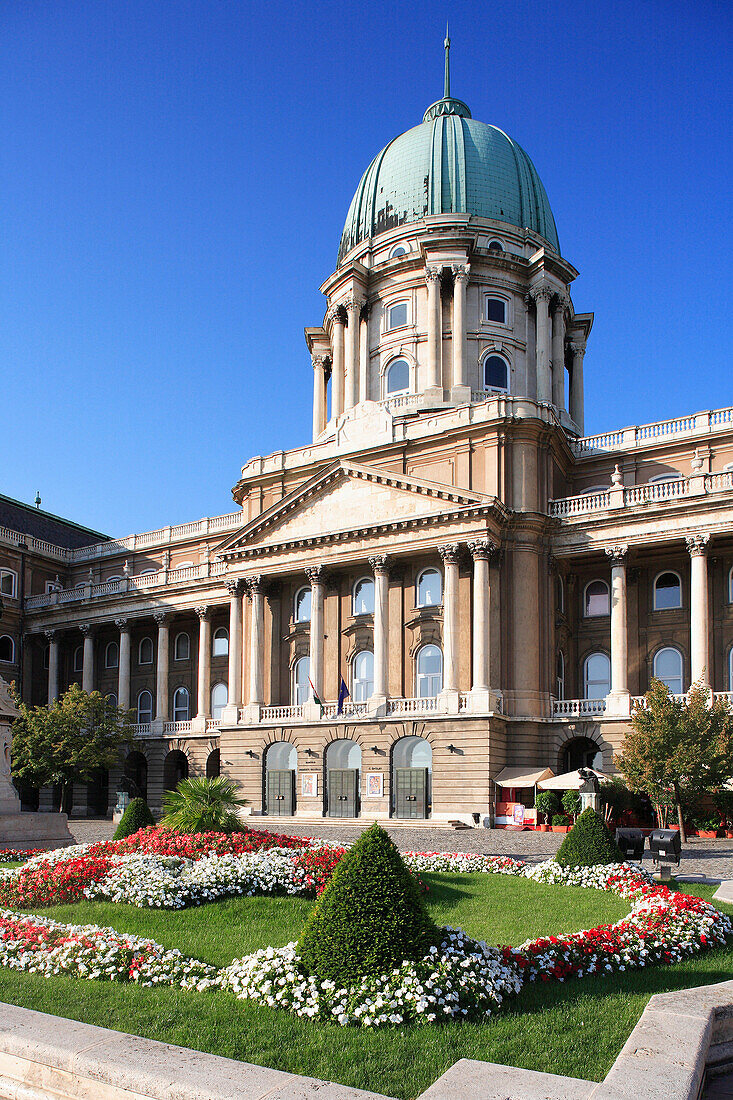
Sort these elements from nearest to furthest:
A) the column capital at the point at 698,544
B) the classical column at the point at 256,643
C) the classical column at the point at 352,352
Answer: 1. the column capital at the point at 698,544
2. the classical column at the point at 256,643
3. the classical column at the point at 352,352

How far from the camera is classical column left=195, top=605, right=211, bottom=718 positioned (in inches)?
2313

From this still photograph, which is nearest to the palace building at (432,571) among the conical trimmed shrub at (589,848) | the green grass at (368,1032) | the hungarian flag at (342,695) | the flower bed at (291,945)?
the hungarian flag at (342,695)

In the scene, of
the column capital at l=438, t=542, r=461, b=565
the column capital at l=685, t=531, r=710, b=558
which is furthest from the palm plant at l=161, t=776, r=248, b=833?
the column capital at l=685, t=531, r=710, b=558

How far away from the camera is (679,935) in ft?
41.4

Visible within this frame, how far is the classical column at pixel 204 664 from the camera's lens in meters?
58.8

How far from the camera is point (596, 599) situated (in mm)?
49125

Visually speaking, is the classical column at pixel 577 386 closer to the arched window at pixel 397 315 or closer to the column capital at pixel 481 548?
the arched window at pixel 397 315

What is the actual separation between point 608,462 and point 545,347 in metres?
12.4

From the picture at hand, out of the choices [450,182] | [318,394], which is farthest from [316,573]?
[450,182]

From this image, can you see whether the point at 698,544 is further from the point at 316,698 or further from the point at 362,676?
the point at 316,698

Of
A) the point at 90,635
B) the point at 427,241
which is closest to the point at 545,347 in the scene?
the point at 427,241

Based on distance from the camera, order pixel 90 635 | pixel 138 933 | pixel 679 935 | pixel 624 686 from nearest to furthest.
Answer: pixel 679 935
pixel 138 933
pixel 624 686
pixel 90 635

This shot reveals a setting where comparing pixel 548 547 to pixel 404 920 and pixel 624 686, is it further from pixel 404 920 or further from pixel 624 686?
pixel 404 920

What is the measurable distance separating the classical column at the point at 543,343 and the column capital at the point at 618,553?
56.5 ft
